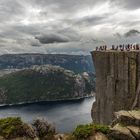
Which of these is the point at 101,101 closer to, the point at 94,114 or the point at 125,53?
the point at 94,114

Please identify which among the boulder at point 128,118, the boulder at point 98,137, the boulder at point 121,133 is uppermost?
the boulder at point 128,118

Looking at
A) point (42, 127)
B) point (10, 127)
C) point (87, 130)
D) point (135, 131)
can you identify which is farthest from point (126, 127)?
point (10, 127)

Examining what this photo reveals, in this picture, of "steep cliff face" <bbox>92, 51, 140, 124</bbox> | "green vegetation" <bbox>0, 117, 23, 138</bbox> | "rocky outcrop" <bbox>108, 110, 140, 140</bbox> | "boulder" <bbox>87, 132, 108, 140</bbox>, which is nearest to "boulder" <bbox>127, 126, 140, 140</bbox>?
"rocky outcrop" <bbox>108, 110, 140, 140</bbox>

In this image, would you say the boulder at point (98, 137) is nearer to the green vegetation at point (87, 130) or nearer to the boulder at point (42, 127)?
the green vegetation at point (87, 130)

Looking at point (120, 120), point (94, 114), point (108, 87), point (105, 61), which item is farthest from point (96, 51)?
point (120, 120)

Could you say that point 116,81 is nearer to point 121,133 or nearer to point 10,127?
point 121,133

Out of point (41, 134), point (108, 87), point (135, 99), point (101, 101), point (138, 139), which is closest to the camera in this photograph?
point (138, 139)

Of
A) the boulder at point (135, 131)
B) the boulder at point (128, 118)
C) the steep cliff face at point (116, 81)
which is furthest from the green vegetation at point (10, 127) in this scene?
the steep cliff face at point (116, 81)

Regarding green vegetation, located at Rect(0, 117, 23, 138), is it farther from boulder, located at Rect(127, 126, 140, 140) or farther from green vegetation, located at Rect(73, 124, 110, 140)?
boulder, located at Rect(127, 126, 140, 140)
